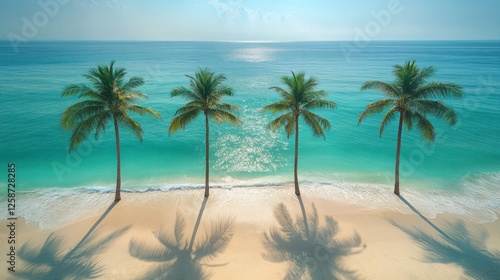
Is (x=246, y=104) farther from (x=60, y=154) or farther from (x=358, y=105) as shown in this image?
(x=60, y=154)

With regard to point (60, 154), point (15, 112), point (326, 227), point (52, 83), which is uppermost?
point (52, 83)

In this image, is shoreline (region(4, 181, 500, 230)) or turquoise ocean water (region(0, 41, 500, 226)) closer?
shoreline (region(4, 181, 500, 230))

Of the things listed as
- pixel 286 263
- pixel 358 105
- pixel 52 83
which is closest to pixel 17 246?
pixel 286 263

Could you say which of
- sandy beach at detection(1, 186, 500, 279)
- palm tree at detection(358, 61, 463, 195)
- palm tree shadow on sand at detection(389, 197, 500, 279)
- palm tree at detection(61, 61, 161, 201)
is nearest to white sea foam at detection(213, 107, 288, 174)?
sandy beach at detection(1, 186, 500, 279)

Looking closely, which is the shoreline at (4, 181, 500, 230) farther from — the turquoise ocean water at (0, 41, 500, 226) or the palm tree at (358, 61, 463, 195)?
the palm tree at (358, 61, 463, 195)

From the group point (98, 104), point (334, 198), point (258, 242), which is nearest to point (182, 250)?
point (258, 242)

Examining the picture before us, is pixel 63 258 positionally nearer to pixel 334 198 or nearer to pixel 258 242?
pixel 258 242
